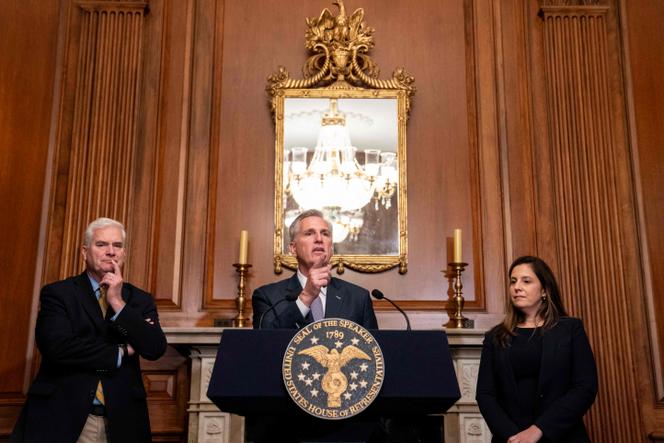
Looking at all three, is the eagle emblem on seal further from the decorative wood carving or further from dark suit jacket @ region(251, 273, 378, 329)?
the decorative wood carving

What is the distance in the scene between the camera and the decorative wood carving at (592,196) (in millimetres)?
4102

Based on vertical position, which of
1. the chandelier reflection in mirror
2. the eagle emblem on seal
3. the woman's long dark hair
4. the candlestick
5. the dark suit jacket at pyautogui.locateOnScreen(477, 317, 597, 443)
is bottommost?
the dark suit jacket at pyautogui.locateOnScreen(477, 317, 597, 443)

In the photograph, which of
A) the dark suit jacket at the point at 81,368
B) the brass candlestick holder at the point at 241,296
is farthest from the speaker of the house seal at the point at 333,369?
the brass candlestick holder at the point at 241,296

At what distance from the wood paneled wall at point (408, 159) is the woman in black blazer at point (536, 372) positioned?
125cm

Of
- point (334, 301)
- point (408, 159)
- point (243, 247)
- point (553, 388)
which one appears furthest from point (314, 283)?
point (408, 159)

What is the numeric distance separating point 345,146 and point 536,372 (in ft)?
6.81

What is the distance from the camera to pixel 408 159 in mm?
4562

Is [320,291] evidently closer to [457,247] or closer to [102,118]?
[457,247]

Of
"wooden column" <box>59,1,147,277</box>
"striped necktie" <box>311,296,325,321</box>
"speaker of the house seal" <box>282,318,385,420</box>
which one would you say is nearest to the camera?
"speaker of the house seal" <box>282,318,385,420</box>

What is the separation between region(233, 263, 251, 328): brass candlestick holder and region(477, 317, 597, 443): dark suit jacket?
5.21 feet

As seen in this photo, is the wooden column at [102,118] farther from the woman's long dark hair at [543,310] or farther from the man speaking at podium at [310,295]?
the woman's long dark hair at [543,310]

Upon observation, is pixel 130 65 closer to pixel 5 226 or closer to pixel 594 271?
pixel 5 226

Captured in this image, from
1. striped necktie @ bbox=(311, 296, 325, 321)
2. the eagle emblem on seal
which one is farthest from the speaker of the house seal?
striped necktie @ bbox=(311, 296, 325, 321)

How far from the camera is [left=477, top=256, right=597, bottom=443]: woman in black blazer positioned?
108 inches
